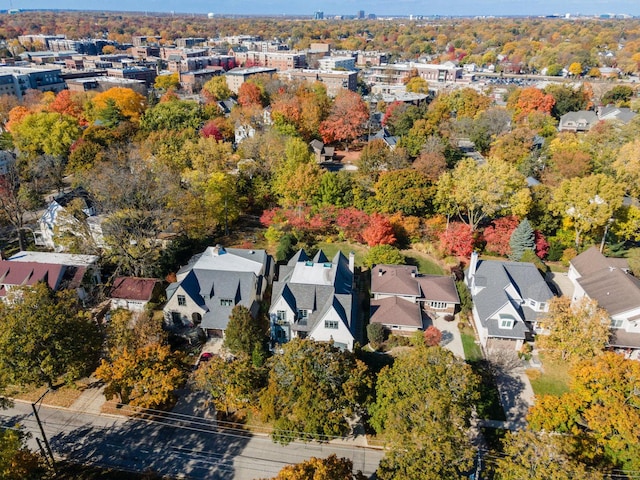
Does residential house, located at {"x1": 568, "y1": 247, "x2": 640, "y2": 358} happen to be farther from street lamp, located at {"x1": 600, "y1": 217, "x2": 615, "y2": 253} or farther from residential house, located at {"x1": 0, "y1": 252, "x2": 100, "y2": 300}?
residential house, located at {"x1": 0, "y1": 252, "x2": 100, "y2": 300}

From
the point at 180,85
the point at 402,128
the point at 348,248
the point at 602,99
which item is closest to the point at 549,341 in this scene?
the point at 348,248

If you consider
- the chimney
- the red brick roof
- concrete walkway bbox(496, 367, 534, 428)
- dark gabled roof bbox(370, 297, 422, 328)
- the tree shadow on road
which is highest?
the chimney

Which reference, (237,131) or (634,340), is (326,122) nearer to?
(237,131)

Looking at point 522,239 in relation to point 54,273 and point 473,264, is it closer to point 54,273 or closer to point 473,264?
point 473,264

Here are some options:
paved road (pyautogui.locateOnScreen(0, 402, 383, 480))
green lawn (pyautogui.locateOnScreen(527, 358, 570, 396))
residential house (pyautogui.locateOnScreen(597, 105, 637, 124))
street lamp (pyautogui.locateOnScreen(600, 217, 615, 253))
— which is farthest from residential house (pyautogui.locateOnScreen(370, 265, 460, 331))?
residential house (pyautogui.locateOnScreen(597, 105, 637, 124))

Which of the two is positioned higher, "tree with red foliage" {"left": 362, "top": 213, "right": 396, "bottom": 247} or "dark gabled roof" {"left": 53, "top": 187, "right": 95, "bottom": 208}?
"dark gabled roof" {"left": 53, "top": 187, "right": 95, "bottom": 208}

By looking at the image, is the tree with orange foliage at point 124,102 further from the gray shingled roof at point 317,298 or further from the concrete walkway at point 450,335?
the concrete walkway at point 450,335
